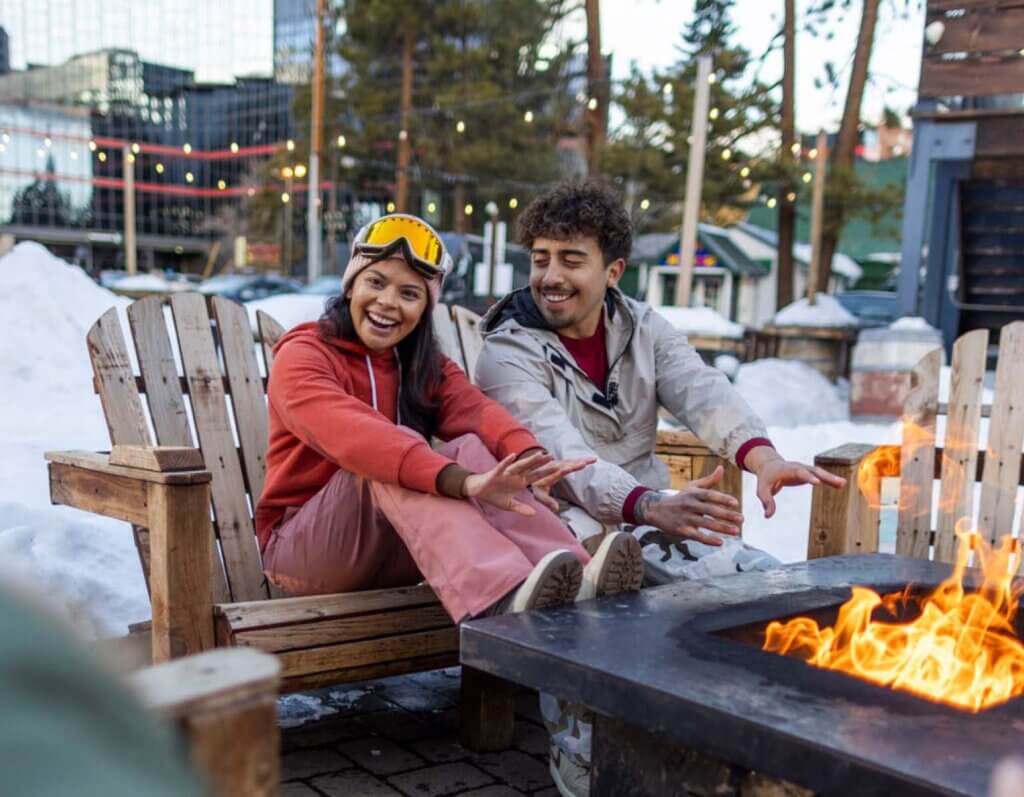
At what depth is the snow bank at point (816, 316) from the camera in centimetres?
1259

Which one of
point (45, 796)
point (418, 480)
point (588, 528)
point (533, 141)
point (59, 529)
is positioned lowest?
point (59, 529)

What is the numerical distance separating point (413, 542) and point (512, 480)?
28 cm

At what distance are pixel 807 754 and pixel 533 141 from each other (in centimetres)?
2611

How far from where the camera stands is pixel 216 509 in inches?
132

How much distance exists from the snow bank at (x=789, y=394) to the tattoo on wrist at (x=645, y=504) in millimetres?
6924

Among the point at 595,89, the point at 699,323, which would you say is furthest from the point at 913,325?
the point at 595,89

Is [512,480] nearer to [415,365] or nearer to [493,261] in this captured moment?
[415,365]

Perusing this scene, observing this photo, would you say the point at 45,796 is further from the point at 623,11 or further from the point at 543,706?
the point at 623,11

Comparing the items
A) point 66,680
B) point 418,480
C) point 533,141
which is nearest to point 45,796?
point 66,680

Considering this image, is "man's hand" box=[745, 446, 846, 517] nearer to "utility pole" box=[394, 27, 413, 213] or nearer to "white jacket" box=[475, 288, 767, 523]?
"white jacket" box=[475, 288, 767, 523]

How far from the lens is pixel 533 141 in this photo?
26641 millimetres

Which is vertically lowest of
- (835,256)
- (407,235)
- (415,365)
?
(415,365)

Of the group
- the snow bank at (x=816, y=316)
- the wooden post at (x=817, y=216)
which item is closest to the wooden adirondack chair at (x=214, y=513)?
the snow bank at (x=816, y=316)

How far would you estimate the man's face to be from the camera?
3.27 m
